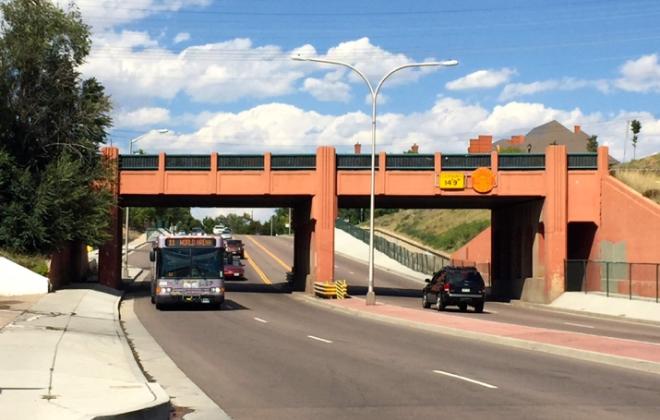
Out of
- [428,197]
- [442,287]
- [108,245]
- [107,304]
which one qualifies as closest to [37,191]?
[107,304]

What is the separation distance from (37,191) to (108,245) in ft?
38.0

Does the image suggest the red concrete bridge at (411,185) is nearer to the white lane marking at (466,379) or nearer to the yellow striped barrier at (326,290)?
the yellow striped barrier at (326,290)

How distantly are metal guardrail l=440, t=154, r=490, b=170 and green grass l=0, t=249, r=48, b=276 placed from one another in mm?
22776

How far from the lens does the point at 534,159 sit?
1927 inches

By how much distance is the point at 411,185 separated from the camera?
49.4 m

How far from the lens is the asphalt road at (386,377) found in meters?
11.5

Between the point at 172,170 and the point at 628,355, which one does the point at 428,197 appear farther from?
the point at 628,355

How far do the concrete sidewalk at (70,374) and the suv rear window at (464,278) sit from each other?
57.0ft

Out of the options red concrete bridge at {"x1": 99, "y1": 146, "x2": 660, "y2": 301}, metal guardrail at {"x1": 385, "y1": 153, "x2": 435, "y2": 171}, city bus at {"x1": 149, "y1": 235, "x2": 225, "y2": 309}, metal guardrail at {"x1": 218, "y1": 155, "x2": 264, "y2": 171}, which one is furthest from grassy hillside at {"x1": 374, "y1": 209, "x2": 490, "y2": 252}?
city bus at {"x1": 149, "y1": 235, "x2": 225, "y2": 309}

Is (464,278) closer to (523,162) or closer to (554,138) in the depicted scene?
(523,162)

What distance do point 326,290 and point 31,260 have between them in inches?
595

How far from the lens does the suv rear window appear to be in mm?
36719

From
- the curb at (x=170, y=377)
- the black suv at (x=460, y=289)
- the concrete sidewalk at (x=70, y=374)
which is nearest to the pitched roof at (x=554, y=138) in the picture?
the black suv at (x=460, y=289)

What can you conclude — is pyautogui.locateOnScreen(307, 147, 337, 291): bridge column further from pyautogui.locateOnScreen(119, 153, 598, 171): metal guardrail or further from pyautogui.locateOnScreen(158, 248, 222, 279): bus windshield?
pyautogui.locateOnScreen(158, 248, 222, 279): bus windshield
